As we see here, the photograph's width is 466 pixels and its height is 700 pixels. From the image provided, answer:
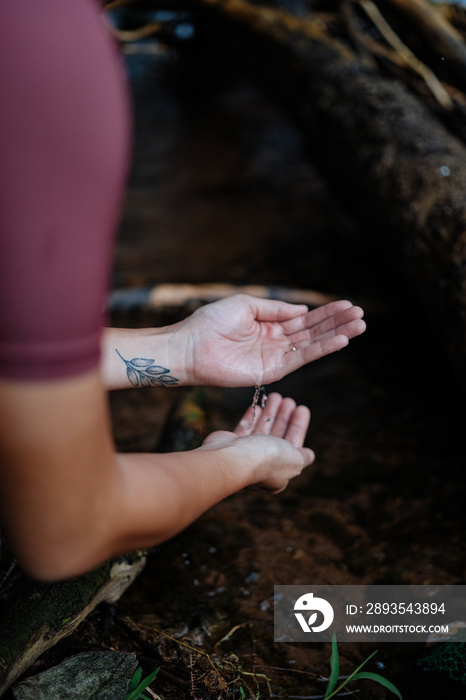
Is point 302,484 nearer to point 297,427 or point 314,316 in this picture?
point 297,427

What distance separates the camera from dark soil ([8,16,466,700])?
1843mm

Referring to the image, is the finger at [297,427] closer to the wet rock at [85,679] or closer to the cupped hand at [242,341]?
the cupped hand at [242,341]

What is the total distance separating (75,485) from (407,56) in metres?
4.40

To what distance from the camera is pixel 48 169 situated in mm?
901

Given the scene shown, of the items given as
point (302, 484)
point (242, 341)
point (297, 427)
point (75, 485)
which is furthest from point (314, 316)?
point (75, 485)

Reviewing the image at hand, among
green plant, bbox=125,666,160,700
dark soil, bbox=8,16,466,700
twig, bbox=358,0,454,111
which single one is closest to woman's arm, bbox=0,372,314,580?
green plant, bbox=125,666,160,700

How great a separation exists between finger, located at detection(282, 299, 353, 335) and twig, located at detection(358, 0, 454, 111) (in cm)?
253

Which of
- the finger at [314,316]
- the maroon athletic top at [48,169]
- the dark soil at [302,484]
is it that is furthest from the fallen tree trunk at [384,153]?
the maroon athletic top at [48,169]

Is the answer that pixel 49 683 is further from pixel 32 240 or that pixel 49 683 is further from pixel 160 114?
pixel 160 114

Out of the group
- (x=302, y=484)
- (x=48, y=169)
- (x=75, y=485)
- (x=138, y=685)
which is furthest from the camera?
(x=302, y=484)

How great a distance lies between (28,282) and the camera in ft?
3.00

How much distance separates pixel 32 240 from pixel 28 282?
66 mm

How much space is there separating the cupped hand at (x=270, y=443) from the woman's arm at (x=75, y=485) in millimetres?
A: 381

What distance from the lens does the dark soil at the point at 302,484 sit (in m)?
1.84
